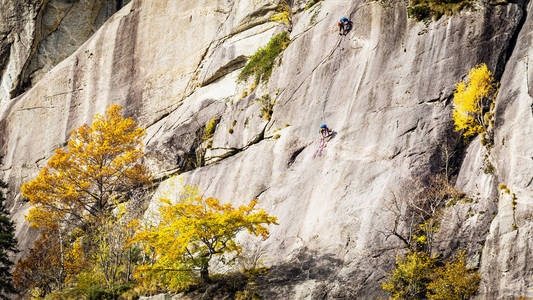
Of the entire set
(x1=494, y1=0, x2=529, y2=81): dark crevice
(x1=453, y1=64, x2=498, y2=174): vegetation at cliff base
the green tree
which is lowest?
the green tree

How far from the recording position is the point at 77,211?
108 ft

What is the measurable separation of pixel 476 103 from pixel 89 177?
80.0 ft

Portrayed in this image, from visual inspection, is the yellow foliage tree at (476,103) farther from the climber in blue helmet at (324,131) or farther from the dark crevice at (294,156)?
the dark crevice at (294,156)

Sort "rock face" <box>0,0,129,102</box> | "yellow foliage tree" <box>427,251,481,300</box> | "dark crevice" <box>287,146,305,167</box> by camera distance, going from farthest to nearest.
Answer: "rock face" <box>0,0,129,102</box>
"dark crevice" <box>287,146,305,167</box>
"yellow foliage tree" <box>427,251,481,300</box>

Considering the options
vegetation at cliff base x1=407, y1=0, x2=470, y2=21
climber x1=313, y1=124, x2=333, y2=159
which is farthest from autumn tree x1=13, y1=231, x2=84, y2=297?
vegetation at cliff base x1=407, y1=0, x2=470, y2=21

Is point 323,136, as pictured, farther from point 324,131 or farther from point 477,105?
point 477,105

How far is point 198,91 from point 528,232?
81.4 ft

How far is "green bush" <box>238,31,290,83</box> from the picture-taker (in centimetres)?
3117

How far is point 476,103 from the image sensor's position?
21188 mm

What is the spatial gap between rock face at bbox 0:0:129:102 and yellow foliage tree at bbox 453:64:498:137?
124 ft

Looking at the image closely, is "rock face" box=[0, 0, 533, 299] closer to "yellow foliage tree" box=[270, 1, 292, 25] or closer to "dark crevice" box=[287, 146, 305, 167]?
"dark crevice" box=[287, 146, 305, 167]

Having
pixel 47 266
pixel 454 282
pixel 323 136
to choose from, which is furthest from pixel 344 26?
pixel 47 266

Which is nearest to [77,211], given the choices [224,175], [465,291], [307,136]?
[224,175]

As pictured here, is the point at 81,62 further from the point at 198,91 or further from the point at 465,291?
the point at 465,291
